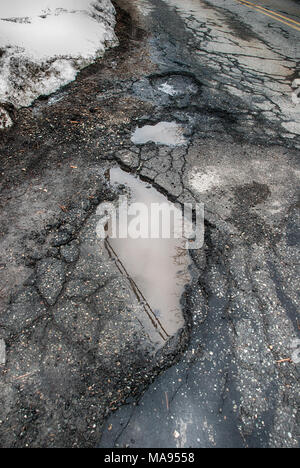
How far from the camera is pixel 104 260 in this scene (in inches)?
87.1

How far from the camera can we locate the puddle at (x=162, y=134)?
3354 millimetres

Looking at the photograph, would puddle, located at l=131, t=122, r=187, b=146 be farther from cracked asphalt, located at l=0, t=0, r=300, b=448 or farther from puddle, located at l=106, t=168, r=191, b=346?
puddle, located at l=106, t=168, r=191, b=346

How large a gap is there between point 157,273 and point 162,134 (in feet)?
6.69

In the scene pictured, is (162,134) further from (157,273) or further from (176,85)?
(157,273)

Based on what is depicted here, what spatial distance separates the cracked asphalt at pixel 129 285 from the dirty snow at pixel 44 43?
235 millimetres

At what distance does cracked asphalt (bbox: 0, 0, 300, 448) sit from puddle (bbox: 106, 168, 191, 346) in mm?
75

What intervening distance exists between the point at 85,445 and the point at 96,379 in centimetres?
32

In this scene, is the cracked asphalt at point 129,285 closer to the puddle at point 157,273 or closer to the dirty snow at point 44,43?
the puddle at point 157,273

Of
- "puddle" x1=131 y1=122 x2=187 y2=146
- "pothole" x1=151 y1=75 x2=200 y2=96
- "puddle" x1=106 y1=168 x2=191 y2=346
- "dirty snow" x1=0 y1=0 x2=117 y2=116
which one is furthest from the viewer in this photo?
"pothole" x1=151 y1=75 x2=200 y2=96

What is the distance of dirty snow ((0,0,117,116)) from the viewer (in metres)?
3.59

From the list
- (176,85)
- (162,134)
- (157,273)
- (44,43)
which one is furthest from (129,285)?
(44,43)

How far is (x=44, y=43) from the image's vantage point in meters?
4.06

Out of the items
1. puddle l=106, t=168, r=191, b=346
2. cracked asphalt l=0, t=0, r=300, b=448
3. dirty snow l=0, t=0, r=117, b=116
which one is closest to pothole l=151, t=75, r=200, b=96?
cracked asphalt l=0, t=0, r=300, b=448

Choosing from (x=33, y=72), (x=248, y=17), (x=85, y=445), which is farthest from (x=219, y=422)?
(x=248, y=17)
